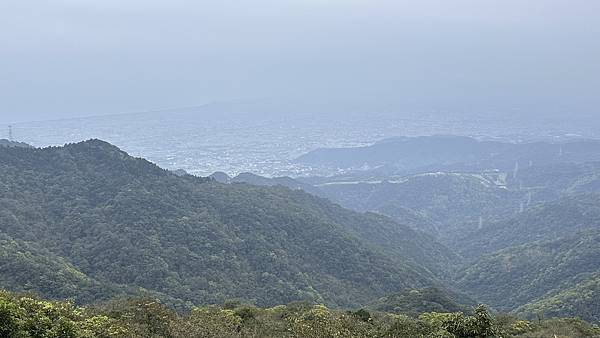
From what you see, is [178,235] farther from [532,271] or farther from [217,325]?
[532,271]

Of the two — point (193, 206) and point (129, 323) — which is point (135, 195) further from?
point (129, 323)

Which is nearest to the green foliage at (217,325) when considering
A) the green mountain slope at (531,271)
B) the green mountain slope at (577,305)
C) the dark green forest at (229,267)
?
the dark green forest at (229,267)

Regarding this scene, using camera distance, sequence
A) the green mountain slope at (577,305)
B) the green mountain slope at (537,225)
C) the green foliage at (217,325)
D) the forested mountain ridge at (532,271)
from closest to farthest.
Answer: the green foliage at (217,325), the green mountain slope at (577,305), the forested mountain ridge at (532,271), the green mountain slope at (537,225)

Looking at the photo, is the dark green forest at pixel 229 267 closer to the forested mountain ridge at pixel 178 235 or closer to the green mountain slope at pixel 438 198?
the forested mountain ridge at pixel 178 235

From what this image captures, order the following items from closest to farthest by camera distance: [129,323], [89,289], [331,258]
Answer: [129,323] → [89,289] → [331,258]

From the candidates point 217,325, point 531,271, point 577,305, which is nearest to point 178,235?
point 217,325

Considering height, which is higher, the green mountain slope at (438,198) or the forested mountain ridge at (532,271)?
the forested mountain ridge at (532,271)

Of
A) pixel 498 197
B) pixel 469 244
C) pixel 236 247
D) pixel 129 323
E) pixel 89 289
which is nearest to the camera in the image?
pixel 129 323

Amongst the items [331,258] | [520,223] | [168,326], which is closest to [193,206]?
[331,258]
